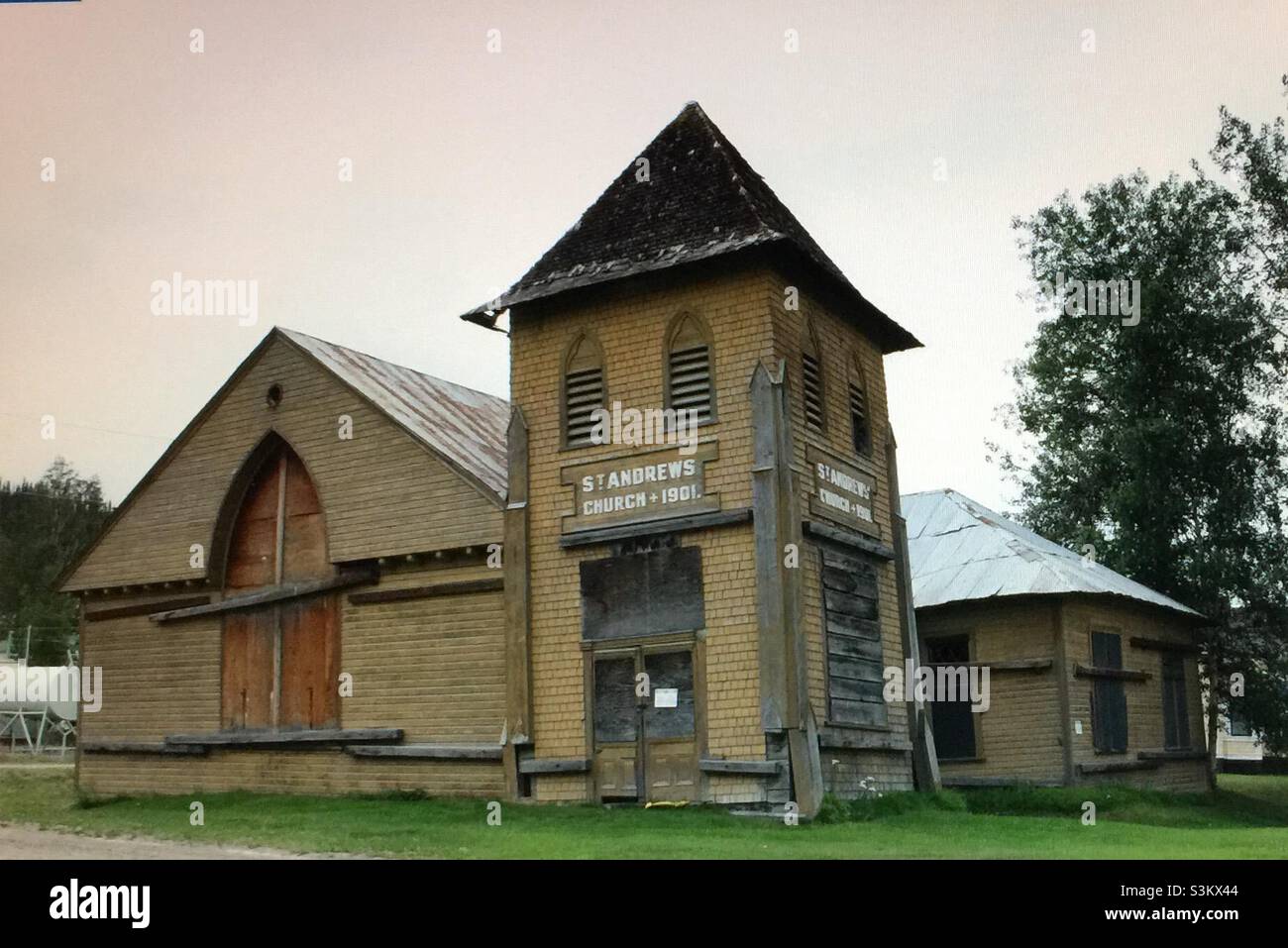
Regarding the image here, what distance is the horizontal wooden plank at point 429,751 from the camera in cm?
2188

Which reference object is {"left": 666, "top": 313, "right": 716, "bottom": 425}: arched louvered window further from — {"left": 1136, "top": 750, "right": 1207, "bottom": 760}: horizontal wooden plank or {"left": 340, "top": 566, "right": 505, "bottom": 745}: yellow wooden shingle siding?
{"left": 1136, "top": 750, "right": 1207, "bottom": 760}: horizontal wooden plank

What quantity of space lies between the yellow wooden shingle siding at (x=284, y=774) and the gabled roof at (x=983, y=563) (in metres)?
9.07

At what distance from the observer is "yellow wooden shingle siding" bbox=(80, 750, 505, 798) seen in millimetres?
22188

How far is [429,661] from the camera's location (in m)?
22.9

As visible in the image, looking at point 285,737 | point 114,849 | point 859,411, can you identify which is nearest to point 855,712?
point 859,411

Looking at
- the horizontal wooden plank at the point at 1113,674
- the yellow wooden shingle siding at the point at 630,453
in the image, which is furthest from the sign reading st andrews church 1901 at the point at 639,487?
the horizontal wooden plank at the point at 1113,674

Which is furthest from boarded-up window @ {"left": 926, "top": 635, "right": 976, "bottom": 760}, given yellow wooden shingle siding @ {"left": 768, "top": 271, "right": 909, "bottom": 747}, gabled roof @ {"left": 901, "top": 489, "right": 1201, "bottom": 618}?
yellow wooden shingle siding @ {"left": 768, "top": 271, "right": 909, "bottom": 747}

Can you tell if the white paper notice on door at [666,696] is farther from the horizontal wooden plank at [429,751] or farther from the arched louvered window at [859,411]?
the arched louvered window at [859,411]

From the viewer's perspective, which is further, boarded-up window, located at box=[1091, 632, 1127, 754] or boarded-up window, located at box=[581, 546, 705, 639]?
boarded-up window, located at box=[1091, 632, 1127, 754]

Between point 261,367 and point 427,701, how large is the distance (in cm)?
716

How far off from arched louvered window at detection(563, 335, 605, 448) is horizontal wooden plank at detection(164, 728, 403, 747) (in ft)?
18.2

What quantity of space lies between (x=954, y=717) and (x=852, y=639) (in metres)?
7.02

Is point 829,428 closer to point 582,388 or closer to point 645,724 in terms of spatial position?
point 582,388
